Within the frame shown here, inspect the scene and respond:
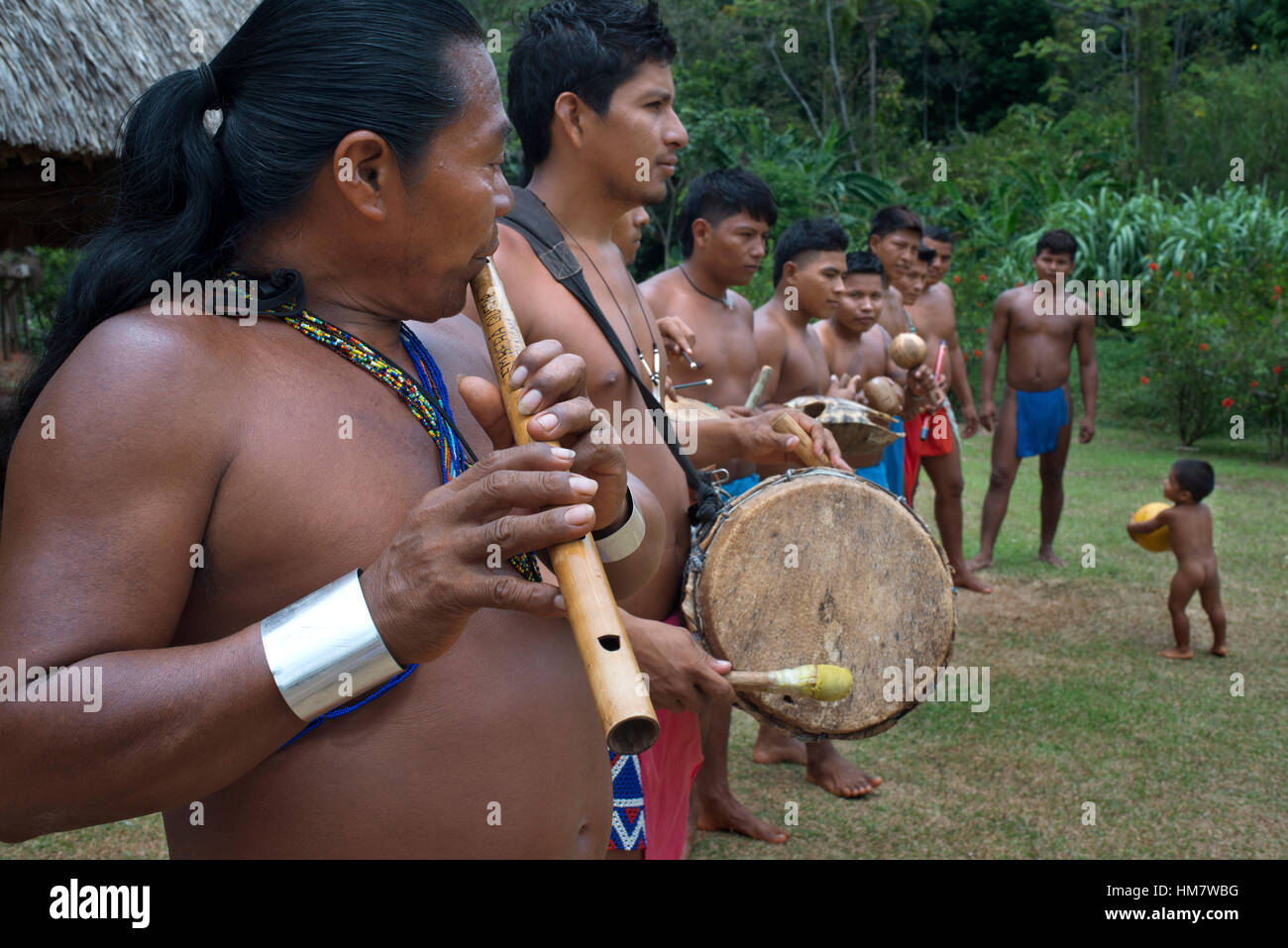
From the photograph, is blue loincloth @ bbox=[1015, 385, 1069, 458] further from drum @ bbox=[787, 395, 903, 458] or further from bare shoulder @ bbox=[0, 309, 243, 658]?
bare shoulder @ bbox=[0, 309, 243, 658]

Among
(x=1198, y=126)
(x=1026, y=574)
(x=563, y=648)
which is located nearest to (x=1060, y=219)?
(x=1198, y=126)

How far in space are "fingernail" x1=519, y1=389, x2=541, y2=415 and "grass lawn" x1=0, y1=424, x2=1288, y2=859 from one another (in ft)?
9.50

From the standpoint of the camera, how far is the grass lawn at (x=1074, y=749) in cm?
390

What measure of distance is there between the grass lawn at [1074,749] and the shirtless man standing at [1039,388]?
44 centimetres

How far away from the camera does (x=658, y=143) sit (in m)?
2.72

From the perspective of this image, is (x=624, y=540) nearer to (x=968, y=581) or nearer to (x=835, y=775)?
(x=835, y=775)

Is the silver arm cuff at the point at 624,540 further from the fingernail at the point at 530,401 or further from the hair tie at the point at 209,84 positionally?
the hair tie at the point at 209,84

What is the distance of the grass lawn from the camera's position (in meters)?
3.90

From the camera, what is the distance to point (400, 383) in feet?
4.88

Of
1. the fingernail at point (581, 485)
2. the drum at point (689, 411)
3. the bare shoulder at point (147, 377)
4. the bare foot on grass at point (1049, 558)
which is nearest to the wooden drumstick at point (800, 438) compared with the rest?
the drum at point (689, 411)

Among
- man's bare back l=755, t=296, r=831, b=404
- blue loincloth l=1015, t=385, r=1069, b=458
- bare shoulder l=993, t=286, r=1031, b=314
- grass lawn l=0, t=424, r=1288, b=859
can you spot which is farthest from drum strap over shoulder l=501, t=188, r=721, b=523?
bare shoulder l=993, t=286, r=1031, b=314
